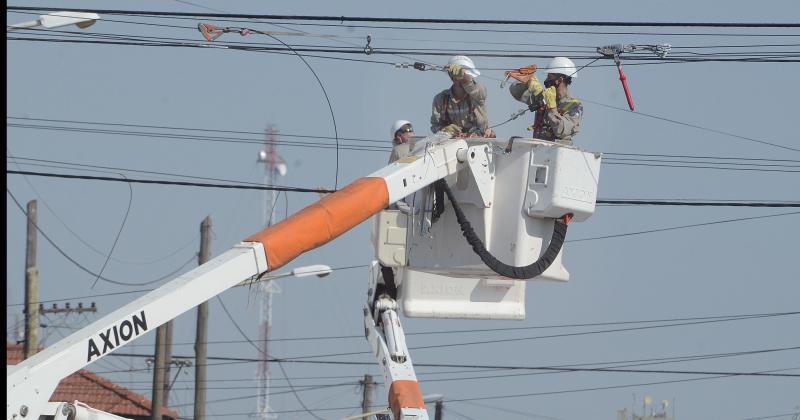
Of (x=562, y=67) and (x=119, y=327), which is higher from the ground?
(x=562, y=67)

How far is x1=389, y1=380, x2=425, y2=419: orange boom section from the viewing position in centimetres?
1638

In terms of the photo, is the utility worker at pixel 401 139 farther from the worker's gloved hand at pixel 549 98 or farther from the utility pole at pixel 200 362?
the utility pole at pixel 200 362

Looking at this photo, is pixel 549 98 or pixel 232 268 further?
pixel 549 98

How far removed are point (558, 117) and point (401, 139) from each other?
78.9 inches

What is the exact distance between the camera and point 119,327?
551 inches

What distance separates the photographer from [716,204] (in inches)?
918

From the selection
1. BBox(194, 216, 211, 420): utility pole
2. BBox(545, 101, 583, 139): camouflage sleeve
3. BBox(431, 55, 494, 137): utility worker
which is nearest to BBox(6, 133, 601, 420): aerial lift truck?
BBox(545, 101, 583, 139): camouflage sleeve

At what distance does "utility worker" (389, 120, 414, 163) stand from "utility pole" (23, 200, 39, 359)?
53.9ft

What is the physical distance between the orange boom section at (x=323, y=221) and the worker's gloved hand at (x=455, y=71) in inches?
85.0

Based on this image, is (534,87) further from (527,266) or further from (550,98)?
(527,266)

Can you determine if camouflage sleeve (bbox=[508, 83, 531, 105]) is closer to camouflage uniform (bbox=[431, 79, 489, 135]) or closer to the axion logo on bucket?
camouflage uniform (bbox=[431, 79, 489, 135])

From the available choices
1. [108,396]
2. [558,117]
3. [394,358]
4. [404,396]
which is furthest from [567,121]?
[108,396]

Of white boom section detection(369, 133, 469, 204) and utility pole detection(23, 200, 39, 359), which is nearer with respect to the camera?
white boom section detection(369, 133, 469, 204)

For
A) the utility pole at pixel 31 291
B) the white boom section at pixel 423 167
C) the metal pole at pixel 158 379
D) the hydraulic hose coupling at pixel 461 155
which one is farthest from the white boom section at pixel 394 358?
the metal pole at pixel 158 379
